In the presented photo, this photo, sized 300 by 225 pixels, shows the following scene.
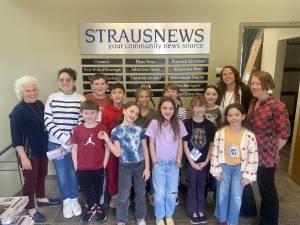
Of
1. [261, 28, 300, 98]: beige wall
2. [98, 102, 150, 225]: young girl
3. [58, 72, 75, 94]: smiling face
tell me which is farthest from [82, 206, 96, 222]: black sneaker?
[261, 28, 300, 98]: beige wall

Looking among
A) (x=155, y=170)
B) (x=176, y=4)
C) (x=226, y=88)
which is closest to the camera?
(x=155, y=170)

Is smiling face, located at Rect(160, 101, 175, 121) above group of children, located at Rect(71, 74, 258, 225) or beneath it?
above

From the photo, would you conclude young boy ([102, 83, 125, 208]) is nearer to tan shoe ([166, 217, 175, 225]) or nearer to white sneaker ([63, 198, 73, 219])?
white sneaker ([63, 198, 73, 219])

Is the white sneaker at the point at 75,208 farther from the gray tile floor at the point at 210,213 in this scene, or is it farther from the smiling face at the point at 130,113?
the smiling face at the point at 130,113

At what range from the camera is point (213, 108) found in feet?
7.82

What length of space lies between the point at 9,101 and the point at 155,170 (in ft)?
7.34

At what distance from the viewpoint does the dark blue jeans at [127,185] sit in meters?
2.13

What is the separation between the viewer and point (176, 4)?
2.98 metres

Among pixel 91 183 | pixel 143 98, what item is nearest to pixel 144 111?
pixel 143 98

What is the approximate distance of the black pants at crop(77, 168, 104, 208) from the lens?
219cm

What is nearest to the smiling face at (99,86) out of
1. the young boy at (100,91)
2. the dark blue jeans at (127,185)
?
the young boy at (100,91)

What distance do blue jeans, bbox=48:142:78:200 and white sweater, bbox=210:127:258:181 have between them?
54.9 inches

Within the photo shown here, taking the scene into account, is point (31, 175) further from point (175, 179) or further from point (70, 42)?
point (70, 42)

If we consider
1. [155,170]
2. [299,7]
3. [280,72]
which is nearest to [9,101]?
[155,170]
